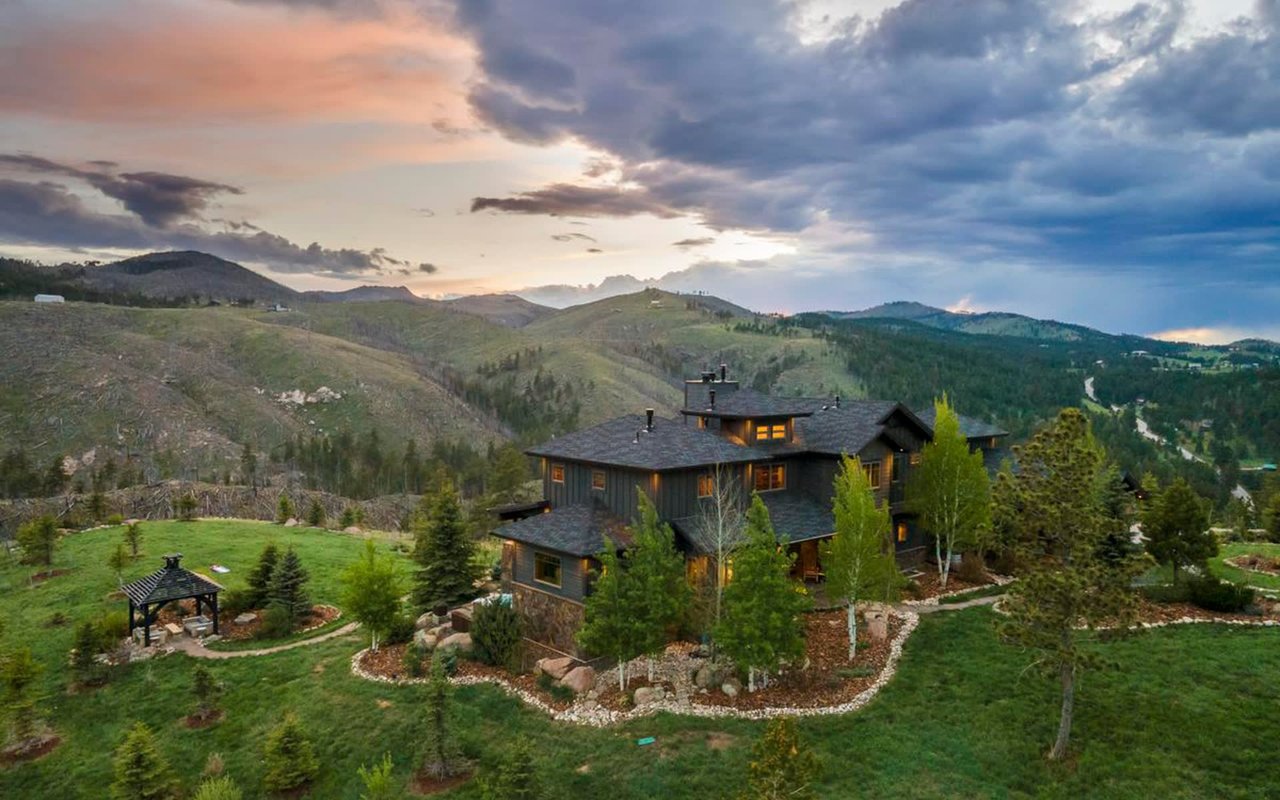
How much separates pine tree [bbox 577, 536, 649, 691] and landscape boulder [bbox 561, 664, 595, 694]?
1.96m

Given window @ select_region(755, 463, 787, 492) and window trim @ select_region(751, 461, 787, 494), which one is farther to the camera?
window @ select_region(755, 463, 787, 492)

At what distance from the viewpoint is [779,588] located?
21828 millimetres

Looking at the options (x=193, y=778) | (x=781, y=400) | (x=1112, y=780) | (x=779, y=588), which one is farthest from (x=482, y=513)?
(x=1112, y=780)

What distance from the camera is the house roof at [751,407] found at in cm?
3469

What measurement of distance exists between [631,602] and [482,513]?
46.6 meters

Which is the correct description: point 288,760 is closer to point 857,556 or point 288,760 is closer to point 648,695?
point 648,695

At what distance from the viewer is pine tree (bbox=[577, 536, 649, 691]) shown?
2261 centimetres

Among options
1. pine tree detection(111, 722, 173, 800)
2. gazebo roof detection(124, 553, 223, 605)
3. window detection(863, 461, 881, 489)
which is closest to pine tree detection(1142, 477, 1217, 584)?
window detection(863, 461, 881, 489)

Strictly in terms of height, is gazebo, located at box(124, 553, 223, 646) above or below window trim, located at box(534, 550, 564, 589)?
below

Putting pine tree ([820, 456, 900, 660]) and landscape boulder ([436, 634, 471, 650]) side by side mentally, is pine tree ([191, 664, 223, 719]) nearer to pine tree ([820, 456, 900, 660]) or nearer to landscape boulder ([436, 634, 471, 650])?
landscape boulder ([436, 634, 471, 650])

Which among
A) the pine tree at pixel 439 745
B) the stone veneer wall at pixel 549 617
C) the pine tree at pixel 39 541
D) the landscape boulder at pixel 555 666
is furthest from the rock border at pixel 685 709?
the pine tree at pixel 39 541

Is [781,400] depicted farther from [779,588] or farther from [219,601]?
[219,601]

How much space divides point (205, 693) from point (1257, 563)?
49462 mm

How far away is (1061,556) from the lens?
17.2m
